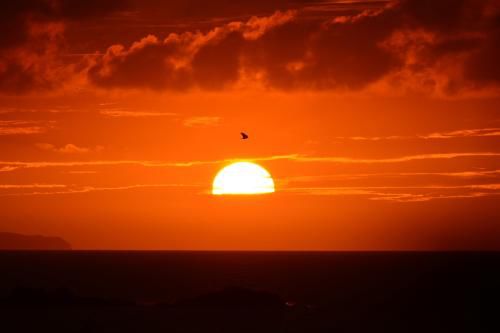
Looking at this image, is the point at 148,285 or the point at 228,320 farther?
the point at 148,285

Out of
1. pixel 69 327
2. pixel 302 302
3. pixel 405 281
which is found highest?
pixel 405 281

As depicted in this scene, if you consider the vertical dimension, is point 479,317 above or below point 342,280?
below

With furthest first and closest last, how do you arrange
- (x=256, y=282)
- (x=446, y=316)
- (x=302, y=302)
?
(x=256, y=282) → (x=302, y=302) → (x=446, y=316)

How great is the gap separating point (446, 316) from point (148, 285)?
52494mm

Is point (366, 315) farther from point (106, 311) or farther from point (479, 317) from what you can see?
point (106, 311)

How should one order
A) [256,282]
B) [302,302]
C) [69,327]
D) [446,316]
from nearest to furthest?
1. [69,327]
2. [446,316]
3. [302,302]
4. [256,282]

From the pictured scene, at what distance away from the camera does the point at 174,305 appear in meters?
81.7

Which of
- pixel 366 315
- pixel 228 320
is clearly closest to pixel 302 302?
pixel 366 315

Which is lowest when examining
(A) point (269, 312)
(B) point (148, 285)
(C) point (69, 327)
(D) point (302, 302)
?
(C) point (69, 327)

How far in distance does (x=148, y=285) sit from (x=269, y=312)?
51.2m

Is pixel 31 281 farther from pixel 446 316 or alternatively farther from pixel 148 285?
pixel 446 316

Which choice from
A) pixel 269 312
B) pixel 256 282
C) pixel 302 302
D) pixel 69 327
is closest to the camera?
pixel 69 327

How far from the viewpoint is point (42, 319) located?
71.6m

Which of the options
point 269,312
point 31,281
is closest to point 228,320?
point 269,312
